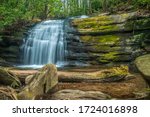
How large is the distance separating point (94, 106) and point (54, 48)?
20387 mm

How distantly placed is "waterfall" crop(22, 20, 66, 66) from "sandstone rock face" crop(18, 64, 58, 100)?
13.4 metres

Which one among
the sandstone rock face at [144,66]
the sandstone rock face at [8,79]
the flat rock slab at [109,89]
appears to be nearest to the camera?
the flat rock slab at [109,89]

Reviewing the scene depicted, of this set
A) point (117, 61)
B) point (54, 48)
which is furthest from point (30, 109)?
point (54, 48)

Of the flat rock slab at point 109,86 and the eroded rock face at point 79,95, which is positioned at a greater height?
the eroded rock face at point 79,95

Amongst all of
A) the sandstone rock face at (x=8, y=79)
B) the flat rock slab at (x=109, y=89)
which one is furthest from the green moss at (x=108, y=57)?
the sandstone rock face at (x=8, y=79)

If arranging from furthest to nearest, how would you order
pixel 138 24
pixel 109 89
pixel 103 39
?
pixel 103 39, pixel 138 24, pixel 109 89

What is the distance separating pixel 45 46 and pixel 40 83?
1625cm

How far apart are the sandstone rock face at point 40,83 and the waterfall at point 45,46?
13.4 meters

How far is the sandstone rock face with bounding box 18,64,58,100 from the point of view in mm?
8953

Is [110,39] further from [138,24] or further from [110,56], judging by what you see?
[138,24]

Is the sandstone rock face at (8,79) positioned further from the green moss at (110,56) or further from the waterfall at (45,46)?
the waterfall at (45,46)

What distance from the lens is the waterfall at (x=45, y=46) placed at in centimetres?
2489

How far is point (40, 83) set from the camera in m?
9.71

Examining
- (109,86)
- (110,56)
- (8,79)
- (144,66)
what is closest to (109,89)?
(109,86)
